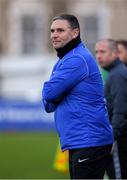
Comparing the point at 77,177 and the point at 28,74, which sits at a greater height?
the point at 77,177

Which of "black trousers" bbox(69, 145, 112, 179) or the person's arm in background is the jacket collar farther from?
the person's arm in background

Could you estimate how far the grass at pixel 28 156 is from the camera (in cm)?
1386

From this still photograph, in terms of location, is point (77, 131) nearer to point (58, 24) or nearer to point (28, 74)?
point (58, 24)

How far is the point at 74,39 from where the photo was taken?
7430 millimetres

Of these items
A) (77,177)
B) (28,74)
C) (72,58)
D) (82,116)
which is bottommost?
(28,74)

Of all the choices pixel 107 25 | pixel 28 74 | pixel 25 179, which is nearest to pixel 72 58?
pixel 25 179

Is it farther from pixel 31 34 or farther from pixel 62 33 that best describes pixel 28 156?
pixel 31 34

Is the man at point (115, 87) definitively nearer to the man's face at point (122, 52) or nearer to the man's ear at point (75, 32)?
the man's face at point (122, 52)

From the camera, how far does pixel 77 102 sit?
288 inches

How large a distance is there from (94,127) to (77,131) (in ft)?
0.52

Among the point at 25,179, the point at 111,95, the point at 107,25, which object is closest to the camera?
the point at 111,95

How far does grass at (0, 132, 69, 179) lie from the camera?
13.9 m

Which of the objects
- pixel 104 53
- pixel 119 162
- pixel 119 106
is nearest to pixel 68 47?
pixel 119 106

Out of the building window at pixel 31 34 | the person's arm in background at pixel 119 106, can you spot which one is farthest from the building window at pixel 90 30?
the person's arm in background at pixel 119 106
